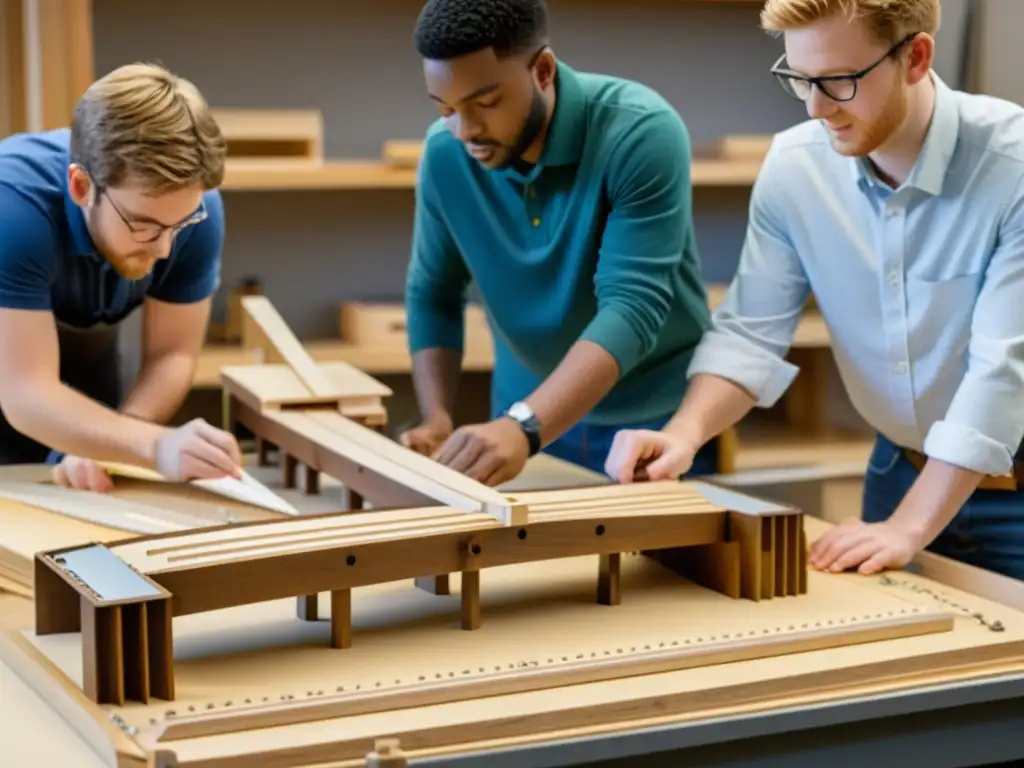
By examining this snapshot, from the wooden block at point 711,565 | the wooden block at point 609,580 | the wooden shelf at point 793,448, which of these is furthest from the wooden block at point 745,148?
the wooden block at point 609,580

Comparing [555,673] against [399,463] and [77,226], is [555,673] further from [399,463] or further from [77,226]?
Answer: [77,226]

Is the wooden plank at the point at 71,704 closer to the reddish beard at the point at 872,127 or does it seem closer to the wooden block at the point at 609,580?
the wooden block at the point at 609,580

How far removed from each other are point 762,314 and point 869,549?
451 mm

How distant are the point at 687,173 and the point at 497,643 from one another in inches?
41.9

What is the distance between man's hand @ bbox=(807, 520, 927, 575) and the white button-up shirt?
12cm

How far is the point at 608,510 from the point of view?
1678mm

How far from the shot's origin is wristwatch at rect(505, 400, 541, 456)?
2.09 metres

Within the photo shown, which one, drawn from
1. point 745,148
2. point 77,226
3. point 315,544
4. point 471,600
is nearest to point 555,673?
point 471,600

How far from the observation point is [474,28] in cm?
207

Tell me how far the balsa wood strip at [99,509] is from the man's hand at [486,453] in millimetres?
360

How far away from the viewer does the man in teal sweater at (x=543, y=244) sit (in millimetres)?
2107

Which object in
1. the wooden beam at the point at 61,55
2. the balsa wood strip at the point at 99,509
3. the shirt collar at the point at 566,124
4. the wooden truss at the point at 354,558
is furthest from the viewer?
the wooden beam at the point at 61,55

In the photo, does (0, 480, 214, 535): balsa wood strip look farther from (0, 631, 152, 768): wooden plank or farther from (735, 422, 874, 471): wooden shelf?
(735, 422, 874, 471): wooden shelf

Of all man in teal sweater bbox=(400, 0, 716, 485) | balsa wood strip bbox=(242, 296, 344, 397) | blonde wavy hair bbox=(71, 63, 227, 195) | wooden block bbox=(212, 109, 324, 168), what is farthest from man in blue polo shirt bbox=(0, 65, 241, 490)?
wooden block bbox=(212, 109, 324, 168)
